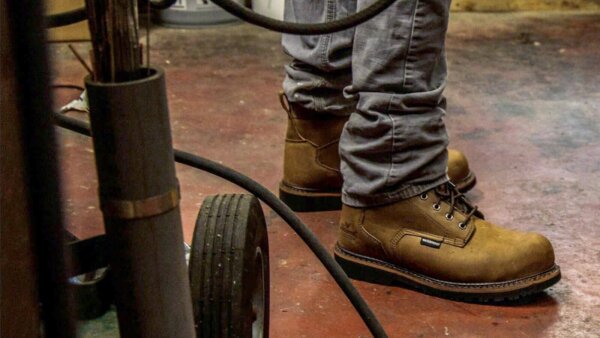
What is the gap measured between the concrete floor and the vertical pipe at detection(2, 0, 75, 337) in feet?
0.05

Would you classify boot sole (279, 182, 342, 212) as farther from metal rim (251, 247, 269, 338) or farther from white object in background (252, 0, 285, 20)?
white object in background (252, 0, 285, 20)

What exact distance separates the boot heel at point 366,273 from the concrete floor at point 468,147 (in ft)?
0.04

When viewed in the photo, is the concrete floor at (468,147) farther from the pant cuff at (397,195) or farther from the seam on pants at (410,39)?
the seam on pants at (410,39)

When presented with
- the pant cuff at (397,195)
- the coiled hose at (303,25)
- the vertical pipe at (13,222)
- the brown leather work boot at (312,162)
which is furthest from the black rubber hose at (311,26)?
the brown leather work boot at (312,162)

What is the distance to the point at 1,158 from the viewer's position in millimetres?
459

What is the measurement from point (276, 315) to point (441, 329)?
227mm

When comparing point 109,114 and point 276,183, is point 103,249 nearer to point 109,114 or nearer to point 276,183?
point 109,114

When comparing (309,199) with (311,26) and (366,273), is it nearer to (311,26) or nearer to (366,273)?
(366,273)

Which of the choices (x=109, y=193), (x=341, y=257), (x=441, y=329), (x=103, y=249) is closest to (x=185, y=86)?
(x=341, y=257)

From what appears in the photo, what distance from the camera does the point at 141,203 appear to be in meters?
0.47

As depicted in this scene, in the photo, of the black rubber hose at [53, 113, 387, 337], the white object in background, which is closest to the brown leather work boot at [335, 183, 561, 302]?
the black rubber hose at [53, 113, 387, 337]

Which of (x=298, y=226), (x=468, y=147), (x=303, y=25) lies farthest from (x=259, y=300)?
(x=468, y=147)

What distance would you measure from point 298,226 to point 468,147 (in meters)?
0.96

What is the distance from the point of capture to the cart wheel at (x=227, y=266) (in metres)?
0.77
